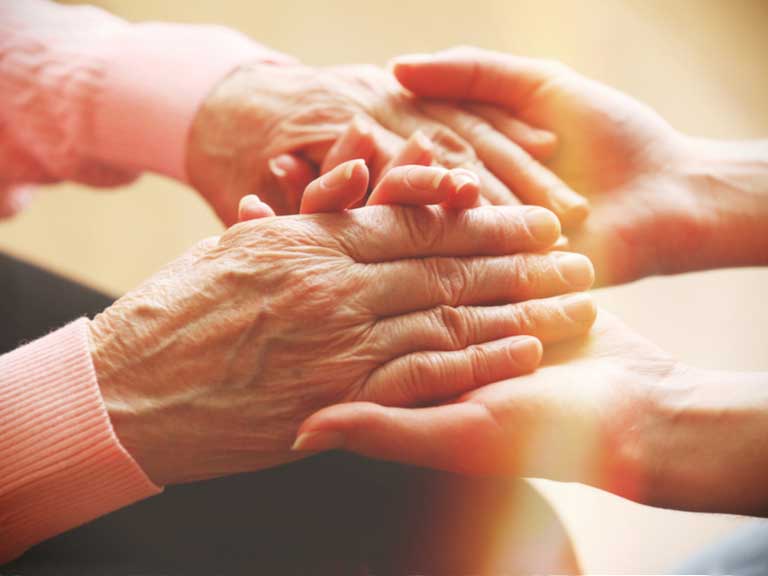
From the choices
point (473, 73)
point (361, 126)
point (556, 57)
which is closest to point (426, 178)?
point (361, 126)

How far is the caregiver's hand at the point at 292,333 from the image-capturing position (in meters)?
0.76

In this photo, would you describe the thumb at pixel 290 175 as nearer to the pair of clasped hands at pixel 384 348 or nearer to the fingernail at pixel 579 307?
the pair of clasped hands at pixel 384 348

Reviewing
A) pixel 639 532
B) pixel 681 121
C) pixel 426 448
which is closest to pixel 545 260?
pixel 426 448

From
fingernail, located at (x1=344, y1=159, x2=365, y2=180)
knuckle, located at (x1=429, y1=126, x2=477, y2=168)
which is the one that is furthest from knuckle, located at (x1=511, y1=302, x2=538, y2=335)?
knuckle, located at (x1=429, y1=126, x2=477, y2=168)

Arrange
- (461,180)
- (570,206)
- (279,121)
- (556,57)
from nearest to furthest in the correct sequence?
(461,180) → (570,206) → (279,121) → (556,57)

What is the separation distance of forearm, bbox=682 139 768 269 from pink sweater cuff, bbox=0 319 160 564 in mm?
868

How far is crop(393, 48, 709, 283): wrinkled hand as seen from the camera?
3.55ft

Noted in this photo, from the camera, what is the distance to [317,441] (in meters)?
0.72

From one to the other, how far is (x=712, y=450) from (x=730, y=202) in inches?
20.0

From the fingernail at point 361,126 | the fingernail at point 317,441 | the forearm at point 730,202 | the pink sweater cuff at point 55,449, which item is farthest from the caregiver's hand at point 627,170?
the pink sweater cuff at point 55,449

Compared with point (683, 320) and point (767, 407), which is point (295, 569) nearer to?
point (767, 407)

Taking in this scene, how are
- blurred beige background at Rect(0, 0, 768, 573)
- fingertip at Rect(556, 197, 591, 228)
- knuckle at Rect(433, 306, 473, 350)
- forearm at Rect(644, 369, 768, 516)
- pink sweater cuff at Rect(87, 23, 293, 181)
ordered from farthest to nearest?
blurred beige background at Rect(0, 0, 768, 573) → pink sweater cuff at Rect(87, 23, 293, 181) → fingertip at Rect(556, 197, 591, 228) → knuckle at Rect(433, 306, 473, 350) → forearm at Rect(644, 369, 768, 516)

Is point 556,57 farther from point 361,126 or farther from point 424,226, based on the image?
point 424,226

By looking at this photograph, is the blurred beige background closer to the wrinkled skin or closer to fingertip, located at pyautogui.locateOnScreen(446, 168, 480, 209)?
the wrinkled skin
